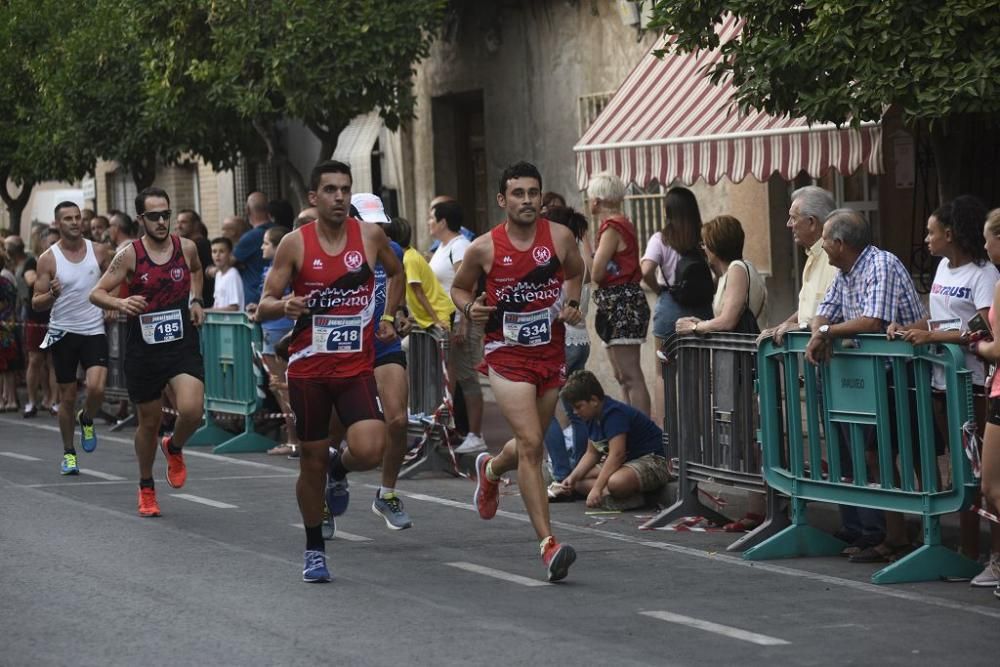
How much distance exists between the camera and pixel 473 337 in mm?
14195

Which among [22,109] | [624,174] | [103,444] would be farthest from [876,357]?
[22,109]

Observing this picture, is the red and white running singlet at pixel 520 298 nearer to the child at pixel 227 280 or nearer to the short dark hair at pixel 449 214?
the short dark hair at pixel 449 214

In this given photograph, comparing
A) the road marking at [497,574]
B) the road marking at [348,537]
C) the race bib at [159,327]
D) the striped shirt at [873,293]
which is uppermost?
the striped shirt at [873,293]

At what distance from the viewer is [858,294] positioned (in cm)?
938

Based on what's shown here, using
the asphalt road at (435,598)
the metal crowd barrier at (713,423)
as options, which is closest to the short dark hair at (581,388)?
the metal crowd barrier at (713,423)

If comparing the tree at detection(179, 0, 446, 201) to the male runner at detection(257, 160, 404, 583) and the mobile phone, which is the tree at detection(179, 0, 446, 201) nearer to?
the male runner at detection(257, 160, 404, 583)

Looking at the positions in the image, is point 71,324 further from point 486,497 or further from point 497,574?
point 497,574

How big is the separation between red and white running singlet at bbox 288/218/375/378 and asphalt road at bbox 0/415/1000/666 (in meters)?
1.01

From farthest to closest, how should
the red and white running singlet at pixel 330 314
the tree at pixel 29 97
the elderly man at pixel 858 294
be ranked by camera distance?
1. the tree at pixel 29 97
2. the red and white running singlet at pixel 330 314
3. the elderly man at pixel 858 294

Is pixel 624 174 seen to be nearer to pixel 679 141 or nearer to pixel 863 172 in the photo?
pixel 679 141

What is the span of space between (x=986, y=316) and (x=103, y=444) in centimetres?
960

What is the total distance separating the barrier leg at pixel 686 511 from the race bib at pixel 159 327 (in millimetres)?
3242

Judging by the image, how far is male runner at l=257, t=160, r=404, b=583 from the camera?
9.29 m

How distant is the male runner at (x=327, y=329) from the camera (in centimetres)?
929
